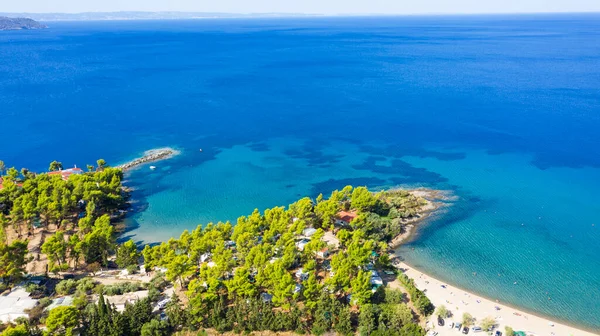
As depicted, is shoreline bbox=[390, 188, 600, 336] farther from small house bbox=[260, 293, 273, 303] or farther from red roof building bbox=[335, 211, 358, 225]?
small house bbox=[260, 293, 273, 303]

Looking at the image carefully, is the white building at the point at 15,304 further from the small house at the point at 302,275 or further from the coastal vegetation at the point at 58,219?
the small house at the point at 302,275

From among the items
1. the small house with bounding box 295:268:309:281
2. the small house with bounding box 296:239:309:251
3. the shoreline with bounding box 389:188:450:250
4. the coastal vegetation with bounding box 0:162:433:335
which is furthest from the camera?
the shoreline with bounding box 389:188:450:250

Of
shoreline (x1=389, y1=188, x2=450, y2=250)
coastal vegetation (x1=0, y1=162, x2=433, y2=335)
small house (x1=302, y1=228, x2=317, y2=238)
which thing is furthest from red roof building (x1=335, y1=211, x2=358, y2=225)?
shoreline (x1=389, y1=188, x2=450, y2=250)

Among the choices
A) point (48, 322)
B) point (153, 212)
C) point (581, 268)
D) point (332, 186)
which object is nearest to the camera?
point (48, 322)

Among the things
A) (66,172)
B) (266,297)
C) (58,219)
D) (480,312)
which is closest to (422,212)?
(480,312)

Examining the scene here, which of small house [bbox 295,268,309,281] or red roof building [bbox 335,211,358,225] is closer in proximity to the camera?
small house [bbox 295,268,309,281]

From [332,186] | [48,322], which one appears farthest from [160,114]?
[48,322]

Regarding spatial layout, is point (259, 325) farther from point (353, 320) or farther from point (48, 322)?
point (48, 322)
